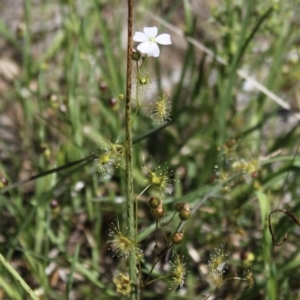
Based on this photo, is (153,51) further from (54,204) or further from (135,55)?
(54,204)

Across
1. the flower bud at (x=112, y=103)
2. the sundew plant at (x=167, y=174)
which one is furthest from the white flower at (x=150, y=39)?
the flower bud at (x=112, y=103)

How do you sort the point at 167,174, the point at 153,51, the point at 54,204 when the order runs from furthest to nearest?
the point at 167,174, the point at 54,204, the point at 153,51

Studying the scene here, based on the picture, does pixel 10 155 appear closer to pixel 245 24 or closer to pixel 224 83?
pixel 224 83

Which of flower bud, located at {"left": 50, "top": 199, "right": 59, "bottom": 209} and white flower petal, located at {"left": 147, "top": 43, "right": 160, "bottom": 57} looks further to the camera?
flower bud, located at {"left": 50, "top": 199, "right": 59, "bottom": 209}

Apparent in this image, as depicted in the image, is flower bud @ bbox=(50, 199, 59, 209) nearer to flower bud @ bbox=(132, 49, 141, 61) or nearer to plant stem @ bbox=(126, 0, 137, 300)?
plant stem @ bbox=(126, 0, 137, 300)

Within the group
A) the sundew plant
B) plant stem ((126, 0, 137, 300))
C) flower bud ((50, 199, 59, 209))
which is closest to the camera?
Answer: plant stem ((126, 0, 137, 300))

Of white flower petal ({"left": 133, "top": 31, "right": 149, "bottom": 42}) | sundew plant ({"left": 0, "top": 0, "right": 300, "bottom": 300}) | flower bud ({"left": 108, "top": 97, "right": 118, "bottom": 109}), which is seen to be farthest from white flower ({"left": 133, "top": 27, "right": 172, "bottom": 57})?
flower bud ({"left": 108, "top": 97, "right": 118, "bottom": 109})

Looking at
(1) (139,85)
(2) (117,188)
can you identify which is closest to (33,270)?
(2) (117,188)

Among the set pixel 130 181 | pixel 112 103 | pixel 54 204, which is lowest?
pixel 130 181

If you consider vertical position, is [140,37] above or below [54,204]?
below

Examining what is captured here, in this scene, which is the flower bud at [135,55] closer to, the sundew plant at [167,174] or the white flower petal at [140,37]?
the white flower petal at [140,37]

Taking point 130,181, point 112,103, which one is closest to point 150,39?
point 130,181

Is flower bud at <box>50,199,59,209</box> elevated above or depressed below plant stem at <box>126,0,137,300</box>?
above
